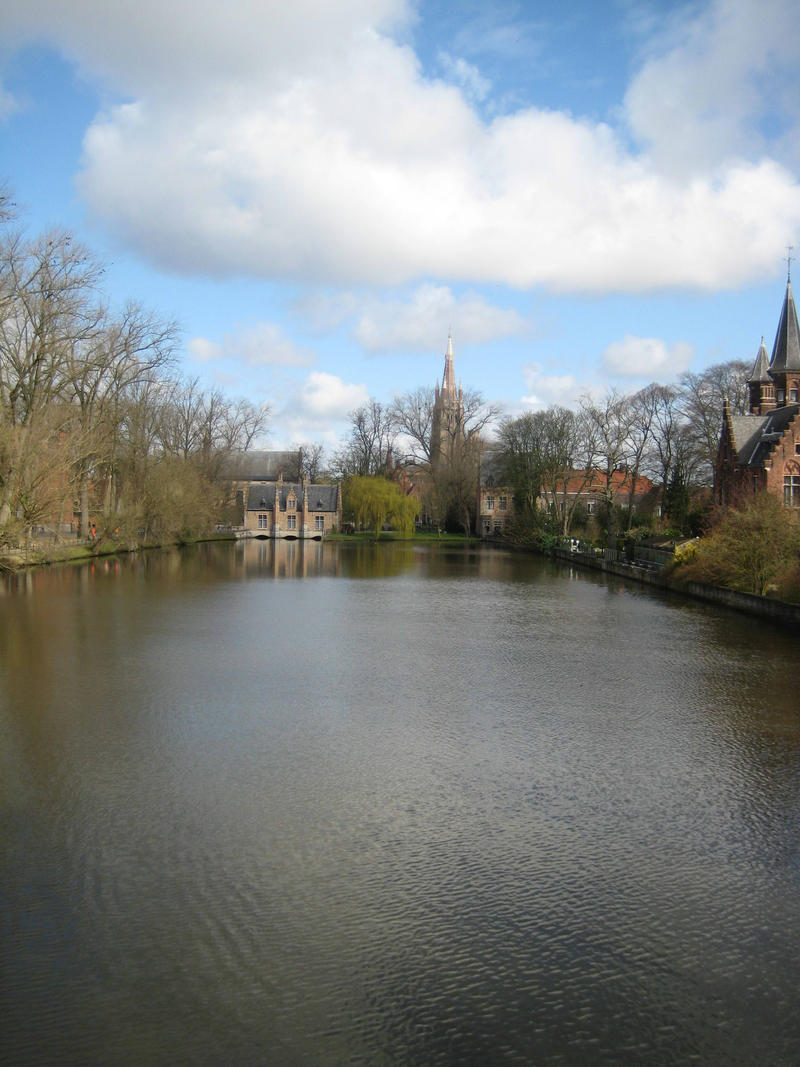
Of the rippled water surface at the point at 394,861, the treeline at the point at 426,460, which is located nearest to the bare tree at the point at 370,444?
the treeline at the point at 426,460

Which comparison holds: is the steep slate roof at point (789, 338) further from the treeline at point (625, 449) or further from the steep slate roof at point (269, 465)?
the steep slate roof at point (269, 465)

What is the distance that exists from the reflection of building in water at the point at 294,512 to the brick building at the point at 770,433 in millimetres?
41778

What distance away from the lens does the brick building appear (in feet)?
122

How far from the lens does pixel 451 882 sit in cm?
571

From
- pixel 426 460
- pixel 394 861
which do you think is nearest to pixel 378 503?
pixel 426 460

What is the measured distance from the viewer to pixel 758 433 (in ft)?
133

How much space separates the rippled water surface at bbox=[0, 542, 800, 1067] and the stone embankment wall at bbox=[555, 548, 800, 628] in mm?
6895

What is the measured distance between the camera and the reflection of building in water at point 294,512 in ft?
260

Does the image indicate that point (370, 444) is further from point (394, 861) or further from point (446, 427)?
point (394, 861)

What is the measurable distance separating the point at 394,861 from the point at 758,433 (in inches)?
1532

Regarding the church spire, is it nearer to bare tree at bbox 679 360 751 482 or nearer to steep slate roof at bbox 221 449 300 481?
steep slate roof at bbox 221 449 300 481

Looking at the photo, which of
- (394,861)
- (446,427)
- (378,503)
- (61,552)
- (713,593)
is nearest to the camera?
(394,861)

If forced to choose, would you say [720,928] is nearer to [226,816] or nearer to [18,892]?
[226,816]

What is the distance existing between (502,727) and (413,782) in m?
2.21
